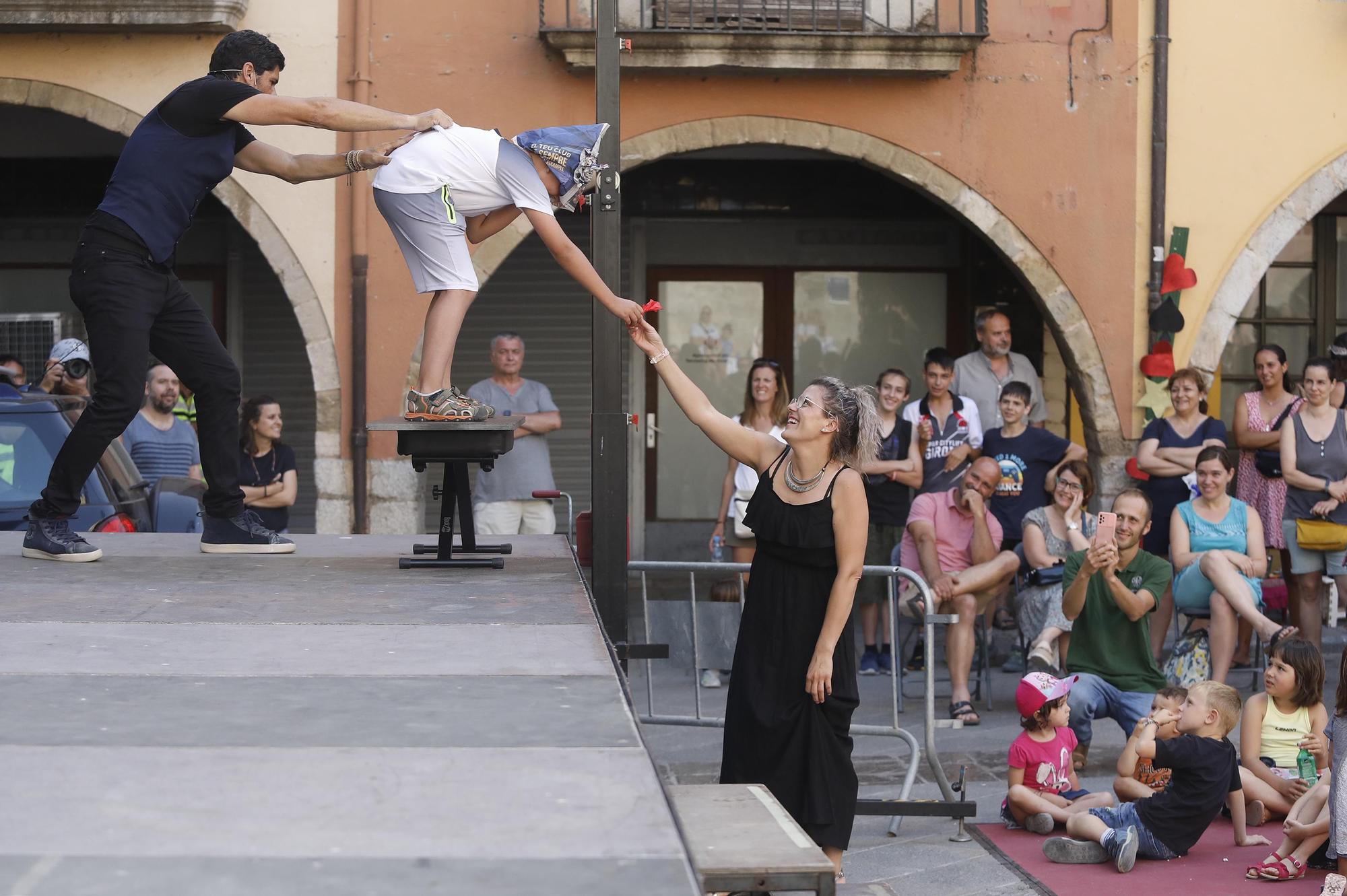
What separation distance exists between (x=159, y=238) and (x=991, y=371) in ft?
20.0

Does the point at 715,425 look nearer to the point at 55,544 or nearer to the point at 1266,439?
the point at 55,544

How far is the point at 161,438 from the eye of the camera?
9383 millimetres

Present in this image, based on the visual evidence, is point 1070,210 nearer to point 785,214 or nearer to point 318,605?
point 785,214

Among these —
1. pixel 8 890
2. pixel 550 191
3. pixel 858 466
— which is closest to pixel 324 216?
pixel 550 191

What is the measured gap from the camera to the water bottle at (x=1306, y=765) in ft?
22.2

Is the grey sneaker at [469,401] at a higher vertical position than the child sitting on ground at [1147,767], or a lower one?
higher

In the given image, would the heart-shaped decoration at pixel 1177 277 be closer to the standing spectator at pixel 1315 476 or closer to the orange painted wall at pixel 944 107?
the orange painted wall at pixel 944 107

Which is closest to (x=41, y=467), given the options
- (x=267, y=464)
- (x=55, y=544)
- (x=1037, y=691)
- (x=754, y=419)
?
(x=55, y=544)

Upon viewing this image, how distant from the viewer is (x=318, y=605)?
187 inches

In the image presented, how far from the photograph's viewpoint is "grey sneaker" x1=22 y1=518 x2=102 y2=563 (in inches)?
222

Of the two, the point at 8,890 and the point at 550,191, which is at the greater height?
the point at 550,191

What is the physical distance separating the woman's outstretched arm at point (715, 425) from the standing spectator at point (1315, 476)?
205 inches

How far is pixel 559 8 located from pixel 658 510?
195 inches

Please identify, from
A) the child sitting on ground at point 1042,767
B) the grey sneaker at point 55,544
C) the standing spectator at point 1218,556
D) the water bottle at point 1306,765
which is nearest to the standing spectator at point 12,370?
the grey sneaker at point 55,544
